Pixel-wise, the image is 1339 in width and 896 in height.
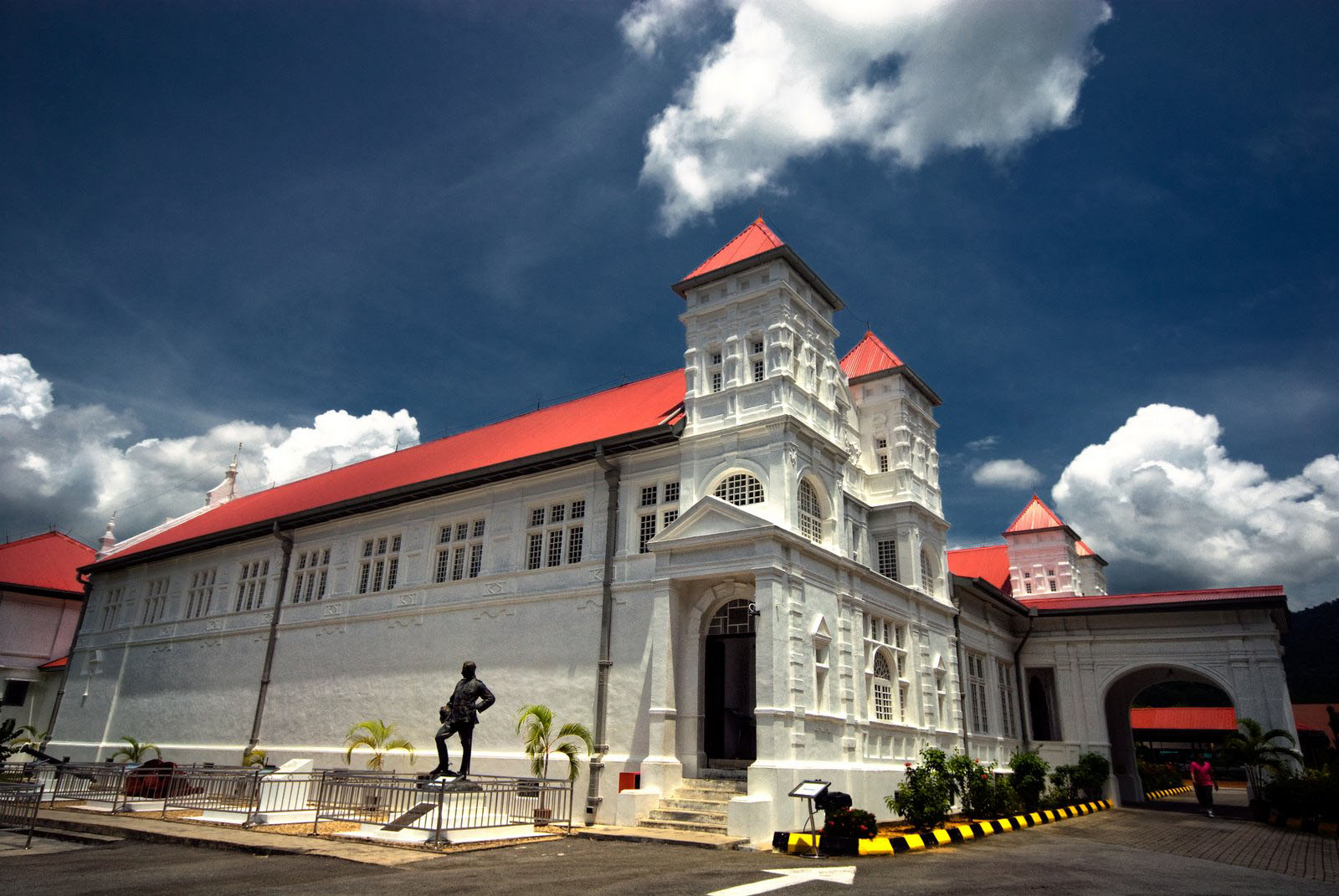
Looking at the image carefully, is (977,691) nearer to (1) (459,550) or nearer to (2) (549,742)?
(2) (549,742)

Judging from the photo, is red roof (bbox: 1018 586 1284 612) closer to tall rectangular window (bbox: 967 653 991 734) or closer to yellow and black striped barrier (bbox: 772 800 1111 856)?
tall rectangular window (bbox: 967 653 991 734)

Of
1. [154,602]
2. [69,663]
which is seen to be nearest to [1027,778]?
[154,602]

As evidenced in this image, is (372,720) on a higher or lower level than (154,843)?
higher

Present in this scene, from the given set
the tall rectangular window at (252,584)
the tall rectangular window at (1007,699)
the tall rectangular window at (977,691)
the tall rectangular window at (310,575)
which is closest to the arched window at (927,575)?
the tall rectangular window at (977,691)

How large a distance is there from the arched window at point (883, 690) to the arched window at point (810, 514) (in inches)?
161

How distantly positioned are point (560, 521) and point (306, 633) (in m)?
11.2

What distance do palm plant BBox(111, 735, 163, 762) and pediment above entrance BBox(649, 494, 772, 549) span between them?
21.8 metres

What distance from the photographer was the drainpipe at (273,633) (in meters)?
28.5

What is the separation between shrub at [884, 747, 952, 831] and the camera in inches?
703

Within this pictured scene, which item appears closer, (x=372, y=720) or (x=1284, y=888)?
(x=1284, y=888)

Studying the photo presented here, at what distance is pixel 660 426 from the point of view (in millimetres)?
21438

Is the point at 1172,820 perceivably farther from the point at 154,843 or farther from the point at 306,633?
the point at 306,633

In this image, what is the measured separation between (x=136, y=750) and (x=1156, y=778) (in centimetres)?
4274

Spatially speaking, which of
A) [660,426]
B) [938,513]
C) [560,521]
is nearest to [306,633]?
[560,521]
